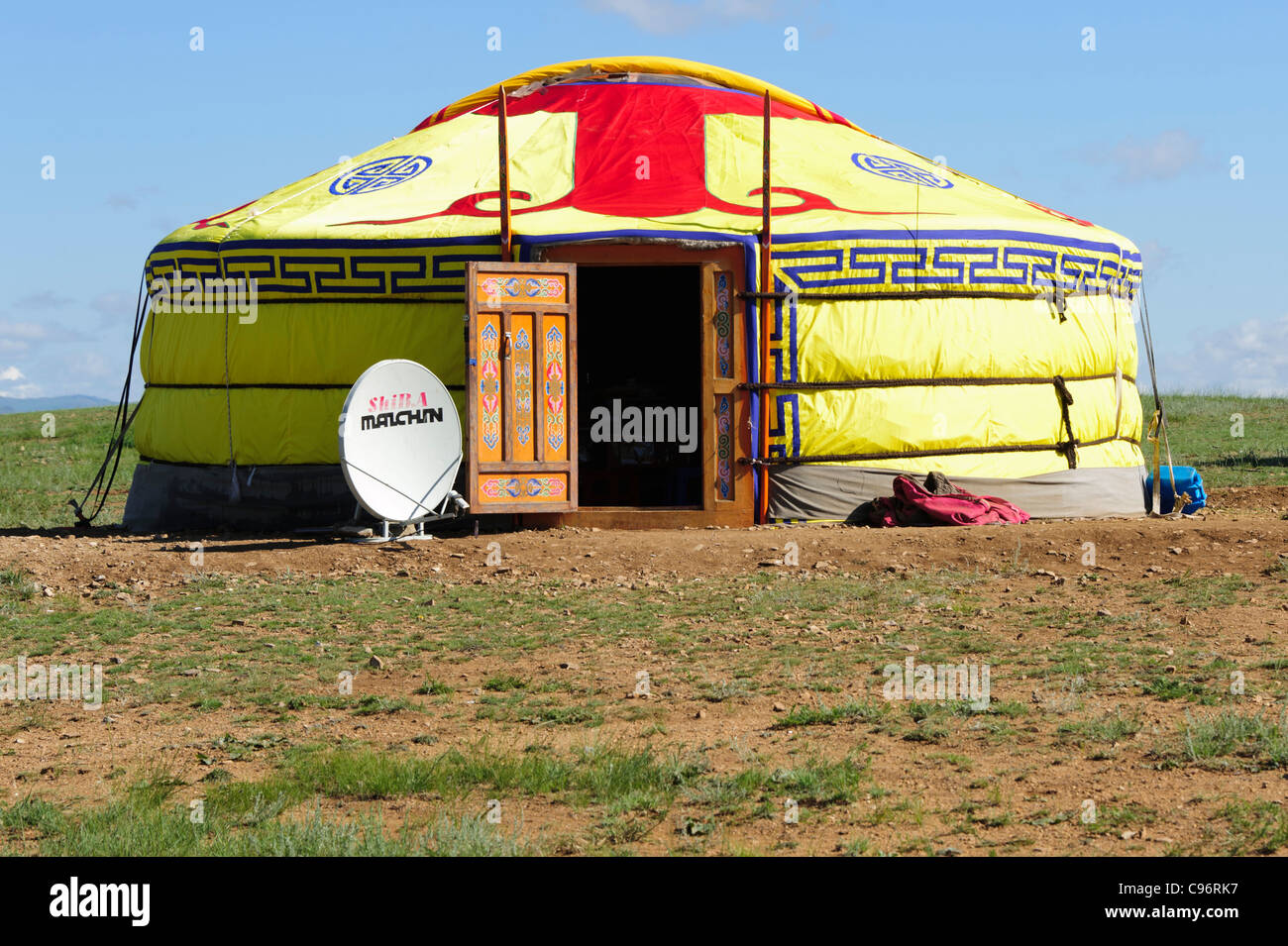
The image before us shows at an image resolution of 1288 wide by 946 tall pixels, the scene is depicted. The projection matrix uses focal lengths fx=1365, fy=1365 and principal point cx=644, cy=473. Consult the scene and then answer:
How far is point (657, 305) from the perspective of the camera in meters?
12.1

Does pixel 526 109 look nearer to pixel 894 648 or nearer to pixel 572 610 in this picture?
pixel 572 610

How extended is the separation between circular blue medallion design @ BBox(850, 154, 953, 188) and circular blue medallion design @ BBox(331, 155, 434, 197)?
10.5 ft

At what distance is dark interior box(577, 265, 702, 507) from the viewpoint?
34.4 ft

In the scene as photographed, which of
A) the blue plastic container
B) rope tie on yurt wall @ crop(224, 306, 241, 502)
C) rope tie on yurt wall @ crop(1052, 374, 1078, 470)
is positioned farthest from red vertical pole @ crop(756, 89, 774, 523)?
rope tie on yurt wall @ crop(224, 306, 241, 502)

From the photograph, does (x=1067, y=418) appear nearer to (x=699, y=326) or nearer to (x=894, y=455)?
(x=894, y=455)

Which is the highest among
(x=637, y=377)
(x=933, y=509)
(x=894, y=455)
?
(x=637, y=377)

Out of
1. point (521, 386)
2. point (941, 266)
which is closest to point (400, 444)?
point (521, 386)

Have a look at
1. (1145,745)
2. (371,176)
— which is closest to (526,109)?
(371,176)

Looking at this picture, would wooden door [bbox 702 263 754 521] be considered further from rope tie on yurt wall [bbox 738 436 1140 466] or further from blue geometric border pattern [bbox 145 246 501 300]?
blue geometric border pattern [bbox 145 246 501 300]

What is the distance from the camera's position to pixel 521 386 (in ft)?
27.7

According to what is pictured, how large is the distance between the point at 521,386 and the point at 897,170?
356 centimetres

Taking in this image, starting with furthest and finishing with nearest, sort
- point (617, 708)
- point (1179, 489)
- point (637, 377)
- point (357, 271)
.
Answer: point (637, 377) < point (1179, 489) < point (357, 271) < point (617, 708)

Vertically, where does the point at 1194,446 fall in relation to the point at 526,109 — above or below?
below
